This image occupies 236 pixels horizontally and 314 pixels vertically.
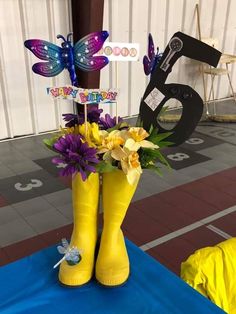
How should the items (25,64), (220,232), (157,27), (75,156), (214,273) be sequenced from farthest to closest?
(157,27) < (25,64) < (220,232) < (214,273) < (75,156)

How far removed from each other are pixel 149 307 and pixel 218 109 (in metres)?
4.82

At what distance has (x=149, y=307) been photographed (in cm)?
98

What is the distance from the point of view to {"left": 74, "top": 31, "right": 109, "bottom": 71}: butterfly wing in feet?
3.04

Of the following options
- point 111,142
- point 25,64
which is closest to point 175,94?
point 111,142

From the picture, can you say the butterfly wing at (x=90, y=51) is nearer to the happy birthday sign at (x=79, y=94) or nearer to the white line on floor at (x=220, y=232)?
the happy birthday sign at (x=79, y=94)

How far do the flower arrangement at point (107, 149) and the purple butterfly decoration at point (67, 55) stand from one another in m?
0.17

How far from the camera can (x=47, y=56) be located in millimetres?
965

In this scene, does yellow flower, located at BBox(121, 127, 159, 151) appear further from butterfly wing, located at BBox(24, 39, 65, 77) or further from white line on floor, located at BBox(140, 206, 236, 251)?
white line on floor, located at BBox(140, 206, 236, 251)

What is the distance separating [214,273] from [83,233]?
46 cm

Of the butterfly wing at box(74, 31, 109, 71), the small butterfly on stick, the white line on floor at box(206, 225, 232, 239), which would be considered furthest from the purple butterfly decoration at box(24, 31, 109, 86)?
the white line on floor at box(206, 225, 232, 239)

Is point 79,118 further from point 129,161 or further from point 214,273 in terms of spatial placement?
point 214,273

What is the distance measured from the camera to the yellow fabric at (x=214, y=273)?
1.08 meters

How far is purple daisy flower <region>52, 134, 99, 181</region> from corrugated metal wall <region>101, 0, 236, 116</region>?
11.5 ft

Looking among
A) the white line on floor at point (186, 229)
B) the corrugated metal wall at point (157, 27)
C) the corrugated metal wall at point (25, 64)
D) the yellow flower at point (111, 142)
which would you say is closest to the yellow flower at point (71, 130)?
the yellow flower at point (111, 142)
